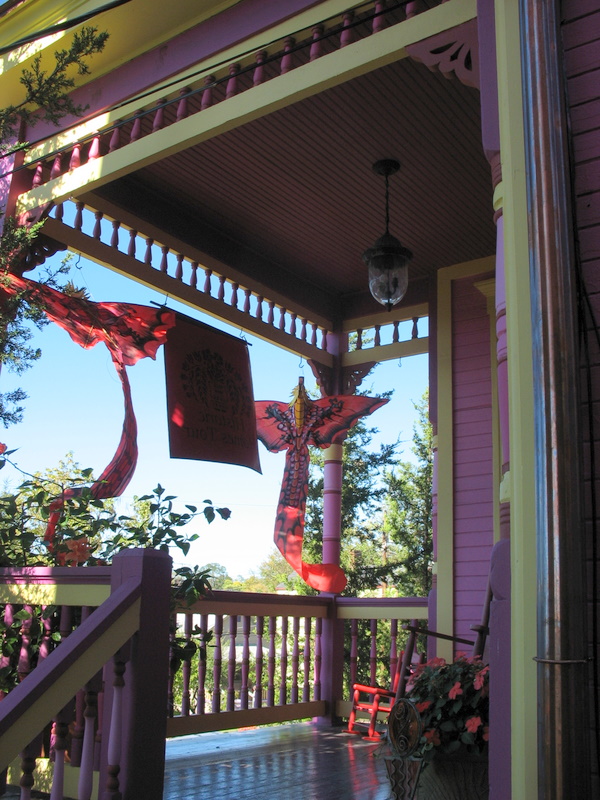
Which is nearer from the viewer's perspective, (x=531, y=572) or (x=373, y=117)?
(x=531, y=572)

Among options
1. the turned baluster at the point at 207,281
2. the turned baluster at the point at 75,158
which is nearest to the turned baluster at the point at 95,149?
the turned baluster at the point at 75,158

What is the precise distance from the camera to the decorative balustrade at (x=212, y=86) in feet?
12.3

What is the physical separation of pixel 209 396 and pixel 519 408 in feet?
11.9

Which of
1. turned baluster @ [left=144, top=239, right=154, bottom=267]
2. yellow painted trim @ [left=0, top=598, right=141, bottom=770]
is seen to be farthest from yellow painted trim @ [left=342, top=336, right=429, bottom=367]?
yellow painted trim @ [left=0, top=598, right=141, bottom=770]

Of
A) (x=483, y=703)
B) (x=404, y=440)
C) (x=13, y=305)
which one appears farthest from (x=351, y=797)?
(x=404, y=440)

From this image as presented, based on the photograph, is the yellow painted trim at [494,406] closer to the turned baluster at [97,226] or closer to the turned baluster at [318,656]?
the turned baluster at [318,656]

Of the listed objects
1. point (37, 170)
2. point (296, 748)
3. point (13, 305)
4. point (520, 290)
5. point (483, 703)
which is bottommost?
point (296, 748)

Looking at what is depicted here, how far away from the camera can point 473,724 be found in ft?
9.19

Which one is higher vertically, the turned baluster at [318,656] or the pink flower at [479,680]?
the pink flower at [479,680]

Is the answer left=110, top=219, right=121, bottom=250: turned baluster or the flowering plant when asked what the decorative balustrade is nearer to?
left=110, top=219, right=121, bottom=250: turned baluster

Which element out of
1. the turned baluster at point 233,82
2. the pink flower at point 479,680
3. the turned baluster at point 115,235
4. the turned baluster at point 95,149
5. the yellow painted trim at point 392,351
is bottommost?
the pink flower at point 479,680

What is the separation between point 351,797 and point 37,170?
13.1 ft

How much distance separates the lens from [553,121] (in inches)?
89.5

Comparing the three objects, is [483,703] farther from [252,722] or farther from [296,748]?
[252,722]
